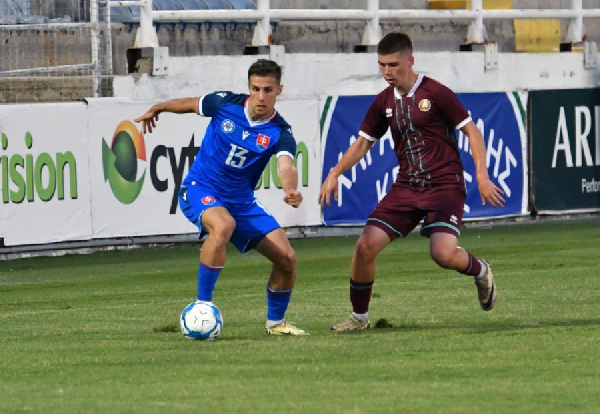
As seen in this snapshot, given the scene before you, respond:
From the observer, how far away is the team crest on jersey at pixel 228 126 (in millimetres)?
9547

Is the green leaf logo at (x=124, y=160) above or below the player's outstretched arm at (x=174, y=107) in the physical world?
below

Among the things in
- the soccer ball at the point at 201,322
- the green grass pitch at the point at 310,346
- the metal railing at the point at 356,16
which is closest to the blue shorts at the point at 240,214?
the soccer ball at the point at 201,322

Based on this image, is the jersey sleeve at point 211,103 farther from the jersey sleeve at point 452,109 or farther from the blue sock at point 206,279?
the jersey sleeve at point 452,109

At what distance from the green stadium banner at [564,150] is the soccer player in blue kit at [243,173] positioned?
12.7m

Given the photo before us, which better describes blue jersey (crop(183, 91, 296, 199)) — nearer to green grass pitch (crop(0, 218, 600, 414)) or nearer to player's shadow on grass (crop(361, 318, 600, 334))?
green grass pitch (crop(0, 218, 600, 414))

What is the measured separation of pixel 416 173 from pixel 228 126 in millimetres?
1360

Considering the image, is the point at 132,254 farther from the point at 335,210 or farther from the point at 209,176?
the point at 209,176

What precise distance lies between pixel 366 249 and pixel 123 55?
10953mm

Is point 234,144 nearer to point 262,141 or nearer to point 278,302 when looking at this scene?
point 262,141

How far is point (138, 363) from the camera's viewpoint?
816 centimetres

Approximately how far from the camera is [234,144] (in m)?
9.55

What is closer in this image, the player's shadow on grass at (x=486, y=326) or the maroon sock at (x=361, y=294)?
the player's shadow on grass at (x=486, y=326)

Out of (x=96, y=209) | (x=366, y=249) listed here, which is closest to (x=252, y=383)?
(x=366, y=249)

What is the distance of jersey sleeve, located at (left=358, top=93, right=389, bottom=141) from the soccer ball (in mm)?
1797
